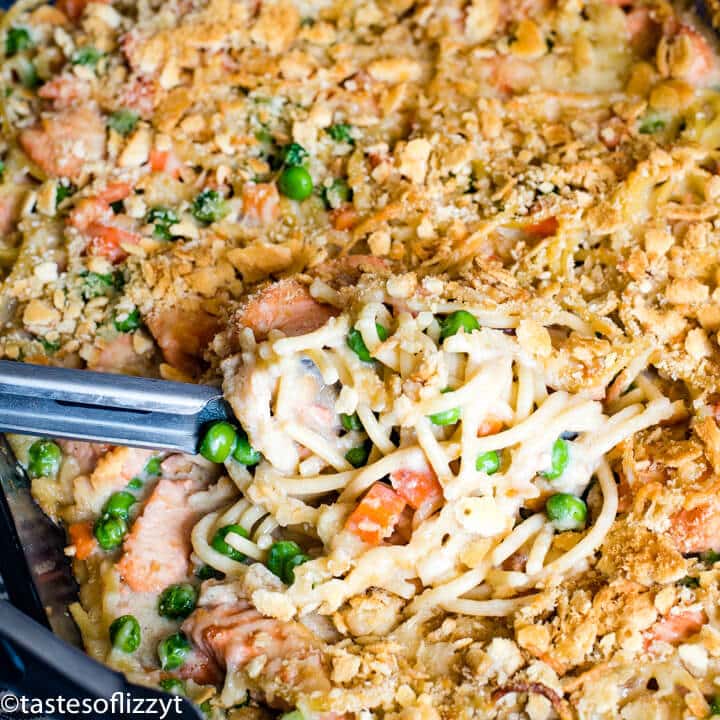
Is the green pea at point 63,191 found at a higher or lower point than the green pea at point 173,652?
higher

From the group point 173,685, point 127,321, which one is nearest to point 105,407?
point 127,321

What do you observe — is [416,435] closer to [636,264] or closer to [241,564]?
[241,564]

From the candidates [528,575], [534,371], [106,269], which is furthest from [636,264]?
[106,269]

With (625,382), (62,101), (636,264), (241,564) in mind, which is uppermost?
(62,101)

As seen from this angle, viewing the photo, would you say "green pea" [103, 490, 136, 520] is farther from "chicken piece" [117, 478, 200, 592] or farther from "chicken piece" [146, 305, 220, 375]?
"chicken piece" [146, 305, 220, 375]

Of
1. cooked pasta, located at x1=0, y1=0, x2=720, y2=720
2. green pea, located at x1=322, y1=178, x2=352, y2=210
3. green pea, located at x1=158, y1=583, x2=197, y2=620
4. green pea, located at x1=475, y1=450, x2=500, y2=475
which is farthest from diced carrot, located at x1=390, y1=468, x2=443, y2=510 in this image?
green pea, located at x1=322, y1=178, x2=352, y2=210

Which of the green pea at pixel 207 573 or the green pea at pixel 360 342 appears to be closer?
the green pea at pixel 360 342

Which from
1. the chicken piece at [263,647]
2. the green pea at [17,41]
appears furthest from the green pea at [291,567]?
the green pea at [17,41]

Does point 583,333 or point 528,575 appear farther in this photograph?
point 583,333

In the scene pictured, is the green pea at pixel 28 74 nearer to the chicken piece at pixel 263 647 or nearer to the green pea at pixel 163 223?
the green pea at pixel 163 223
